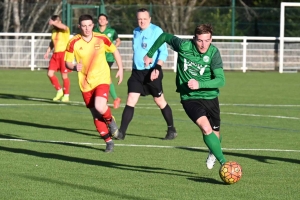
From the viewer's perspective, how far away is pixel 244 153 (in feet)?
39.2

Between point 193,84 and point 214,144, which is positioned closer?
point 193,84

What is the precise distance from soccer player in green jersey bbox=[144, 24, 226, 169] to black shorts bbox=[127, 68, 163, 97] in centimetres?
372

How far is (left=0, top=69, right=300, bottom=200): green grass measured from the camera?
29.0 ft

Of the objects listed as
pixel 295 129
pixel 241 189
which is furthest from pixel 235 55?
pixel 241 189

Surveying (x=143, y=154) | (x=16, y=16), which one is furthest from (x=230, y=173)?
(x=16, y=16)

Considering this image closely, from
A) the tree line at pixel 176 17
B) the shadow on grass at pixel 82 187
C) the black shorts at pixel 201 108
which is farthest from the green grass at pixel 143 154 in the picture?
the tree line at pixel 176 17

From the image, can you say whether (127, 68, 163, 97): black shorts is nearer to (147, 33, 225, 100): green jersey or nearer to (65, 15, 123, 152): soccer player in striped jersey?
(65, 15, 123, 152): soccer player in striped jersey

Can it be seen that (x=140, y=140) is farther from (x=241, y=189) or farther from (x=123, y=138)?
(x=241, y=189)

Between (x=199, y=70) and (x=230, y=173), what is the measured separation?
1.26 metres

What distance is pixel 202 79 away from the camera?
379 inches

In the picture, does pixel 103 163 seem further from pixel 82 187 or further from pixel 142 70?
pixel 142 70

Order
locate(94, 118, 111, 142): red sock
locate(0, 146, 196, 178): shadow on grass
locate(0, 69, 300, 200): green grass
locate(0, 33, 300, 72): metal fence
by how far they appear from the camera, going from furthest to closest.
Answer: locate(0, 33, 300, 72): metal fence < locate(94, 118, 111, 142): red sock < locate(0, 146, 196, 178): shadow on grass < locate(0, 69, 300, 200): green grass

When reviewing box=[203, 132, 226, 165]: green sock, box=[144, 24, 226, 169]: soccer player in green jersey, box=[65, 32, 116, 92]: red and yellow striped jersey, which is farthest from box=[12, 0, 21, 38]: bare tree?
box=[203, 132, 226, 165]: green sock

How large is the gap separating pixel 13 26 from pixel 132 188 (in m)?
30.9
